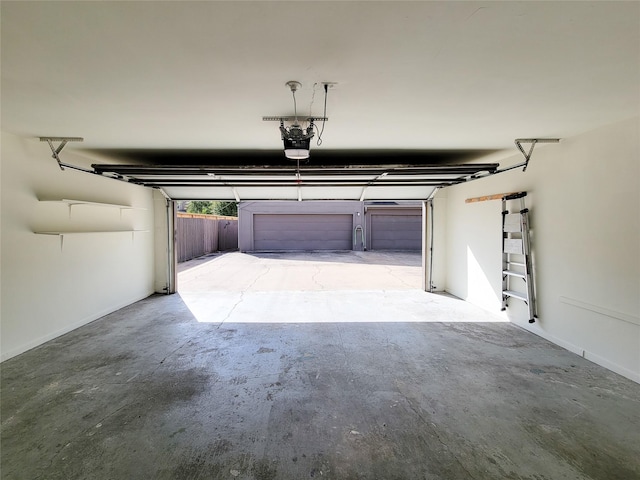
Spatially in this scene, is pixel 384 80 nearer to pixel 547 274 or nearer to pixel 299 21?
Result: pixel 299 21

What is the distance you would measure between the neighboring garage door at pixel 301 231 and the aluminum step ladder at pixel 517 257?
36.6 ft

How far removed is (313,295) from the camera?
643cm

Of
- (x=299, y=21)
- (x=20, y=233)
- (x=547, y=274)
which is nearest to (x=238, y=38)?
(x=299, y=21)

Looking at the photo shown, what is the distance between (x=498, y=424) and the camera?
219 cm

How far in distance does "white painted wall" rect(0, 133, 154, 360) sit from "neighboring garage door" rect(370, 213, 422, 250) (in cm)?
1250

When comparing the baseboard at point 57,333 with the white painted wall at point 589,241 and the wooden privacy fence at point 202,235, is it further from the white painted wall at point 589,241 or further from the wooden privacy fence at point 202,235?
the white painted wall at point 589,241

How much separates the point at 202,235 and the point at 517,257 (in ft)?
41.4

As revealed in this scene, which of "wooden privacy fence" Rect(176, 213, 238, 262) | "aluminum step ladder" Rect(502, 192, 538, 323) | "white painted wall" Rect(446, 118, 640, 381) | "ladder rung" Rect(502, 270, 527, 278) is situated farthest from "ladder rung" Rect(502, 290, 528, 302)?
"wooden privacy fence" Rect(176, 213, 238, 262)

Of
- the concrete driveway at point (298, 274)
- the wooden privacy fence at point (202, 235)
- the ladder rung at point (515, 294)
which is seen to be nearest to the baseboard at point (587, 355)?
the ladder rung at point (515, 294)

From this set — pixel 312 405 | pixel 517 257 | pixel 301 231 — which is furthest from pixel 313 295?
pixel 301 231

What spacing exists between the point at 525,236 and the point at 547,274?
0.56 meters

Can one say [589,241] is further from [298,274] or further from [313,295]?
[298,274]

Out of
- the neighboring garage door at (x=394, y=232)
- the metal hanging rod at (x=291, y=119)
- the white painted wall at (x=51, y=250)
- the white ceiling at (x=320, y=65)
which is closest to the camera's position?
the white ceiling at (x=320, y=65)

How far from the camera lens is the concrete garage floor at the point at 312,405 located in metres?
1.83
